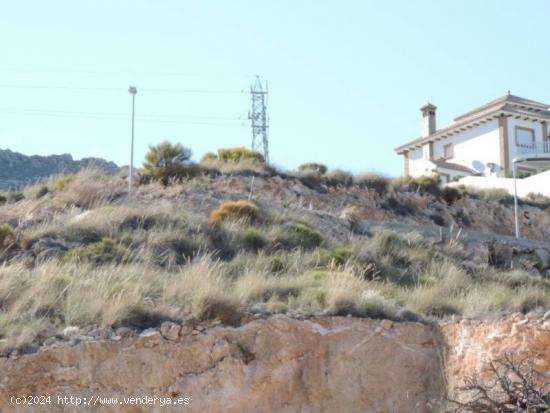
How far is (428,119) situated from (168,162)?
2968 centimetres

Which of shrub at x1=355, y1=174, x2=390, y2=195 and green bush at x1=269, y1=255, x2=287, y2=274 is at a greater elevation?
shrub at x1=355, y1=174, x2=390, y2=195

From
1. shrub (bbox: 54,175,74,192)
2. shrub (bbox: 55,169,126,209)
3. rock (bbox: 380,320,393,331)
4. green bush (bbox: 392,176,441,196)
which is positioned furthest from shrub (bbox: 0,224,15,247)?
green bush (bbox: 392,176,441,196)

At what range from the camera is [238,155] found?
1179 inches

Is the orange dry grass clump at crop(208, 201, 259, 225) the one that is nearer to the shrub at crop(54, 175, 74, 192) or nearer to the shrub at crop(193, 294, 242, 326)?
the shrub at crop(54, 175, 74, 192)

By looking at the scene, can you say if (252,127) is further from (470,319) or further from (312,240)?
(470,319)

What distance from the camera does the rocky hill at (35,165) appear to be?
39.8 m

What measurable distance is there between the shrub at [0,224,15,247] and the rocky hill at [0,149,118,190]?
→ 25.7 meters

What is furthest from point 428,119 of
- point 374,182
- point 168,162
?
point 168,162

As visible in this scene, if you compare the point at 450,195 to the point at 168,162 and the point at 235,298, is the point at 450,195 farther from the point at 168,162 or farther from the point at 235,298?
the point at 235,298

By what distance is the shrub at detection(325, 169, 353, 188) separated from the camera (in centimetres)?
2781

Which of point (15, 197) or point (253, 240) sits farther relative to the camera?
point (15, 197)

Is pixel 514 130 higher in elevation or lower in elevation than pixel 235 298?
higher

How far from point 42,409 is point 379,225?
43.2 feet

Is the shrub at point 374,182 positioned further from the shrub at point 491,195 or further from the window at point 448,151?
the window at point 448,151
